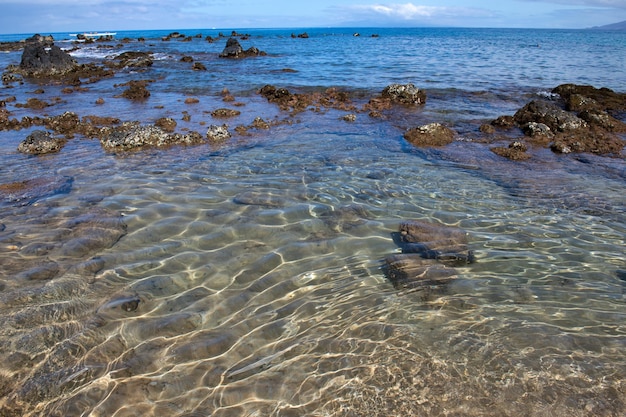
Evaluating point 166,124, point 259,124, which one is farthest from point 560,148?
point 166,124

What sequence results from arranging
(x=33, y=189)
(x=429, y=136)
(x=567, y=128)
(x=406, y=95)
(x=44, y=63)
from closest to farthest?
(x=33, y=189) → (x=429, y=136) → (x=567, y=128) → (x=406, y=95) → (x=44, y=63)

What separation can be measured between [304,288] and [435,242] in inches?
78.4

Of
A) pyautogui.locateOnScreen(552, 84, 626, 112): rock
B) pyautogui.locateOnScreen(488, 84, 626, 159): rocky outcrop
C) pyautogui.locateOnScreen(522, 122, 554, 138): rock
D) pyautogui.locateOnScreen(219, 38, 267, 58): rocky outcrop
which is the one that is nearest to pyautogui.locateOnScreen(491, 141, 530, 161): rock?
pyautogui.locateOnScreen(488, 84, 626, 159): rocky outcrop

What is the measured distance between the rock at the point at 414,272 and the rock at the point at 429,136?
5907mm

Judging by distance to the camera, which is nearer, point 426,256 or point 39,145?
point 426,256

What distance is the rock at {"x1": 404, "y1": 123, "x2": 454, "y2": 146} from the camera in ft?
33.4

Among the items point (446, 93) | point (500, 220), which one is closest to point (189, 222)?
point (500, 220)

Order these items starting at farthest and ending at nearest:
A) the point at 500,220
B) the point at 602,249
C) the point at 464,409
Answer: the point at 500,220
the point at 602,249
the point at 464,409

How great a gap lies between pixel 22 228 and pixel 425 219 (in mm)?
6289

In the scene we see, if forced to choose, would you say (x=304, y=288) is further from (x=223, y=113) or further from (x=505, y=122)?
(x=505, y=122)

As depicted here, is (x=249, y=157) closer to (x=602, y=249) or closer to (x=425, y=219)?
(x=425, y=219)

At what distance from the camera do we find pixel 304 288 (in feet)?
15.3

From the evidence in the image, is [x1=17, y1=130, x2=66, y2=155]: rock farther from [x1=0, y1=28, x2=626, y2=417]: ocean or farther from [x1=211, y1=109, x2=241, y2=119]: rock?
[x1=211, y1=109, x2=241, y2=119]: rock

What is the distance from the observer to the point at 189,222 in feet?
19.6
